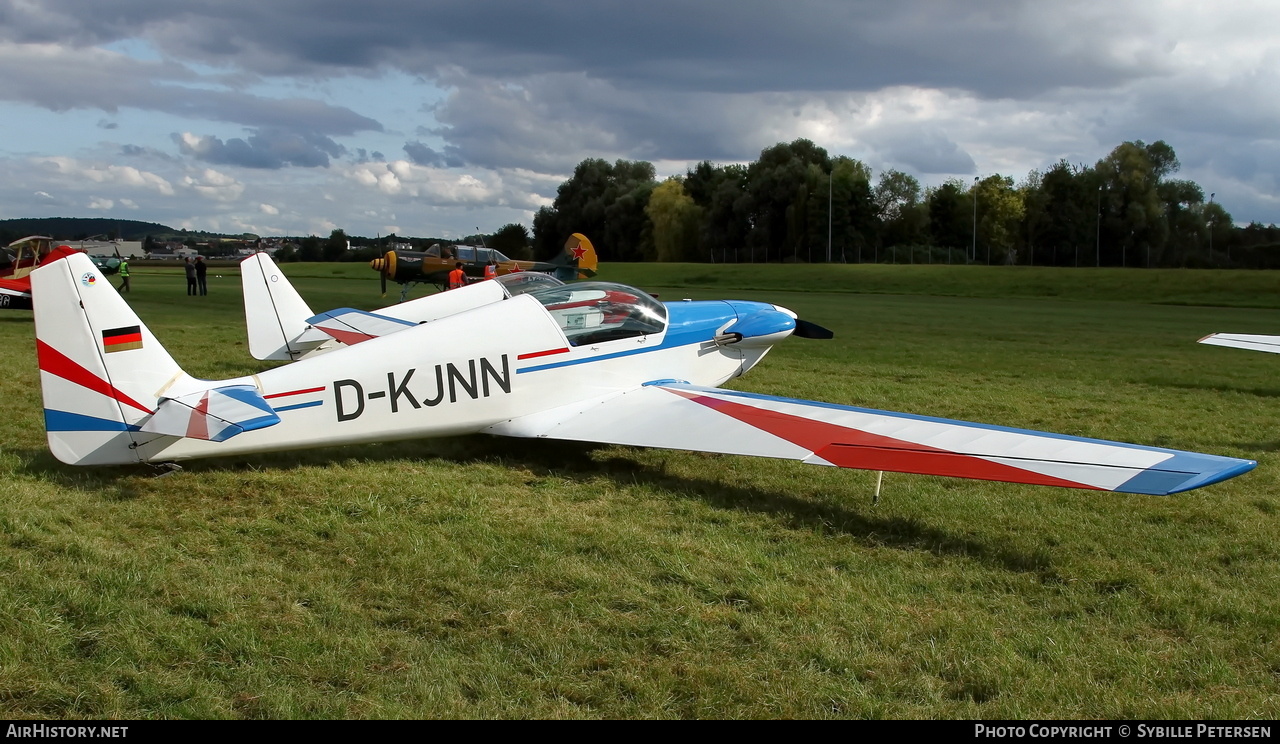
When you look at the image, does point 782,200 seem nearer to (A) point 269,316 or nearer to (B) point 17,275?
(B) point 17,275

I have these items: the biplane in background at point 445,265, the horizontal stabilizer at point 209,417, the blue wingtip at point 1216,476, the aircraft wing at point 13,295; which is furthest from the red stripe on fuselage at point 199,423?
the biplane in background at point 445,265

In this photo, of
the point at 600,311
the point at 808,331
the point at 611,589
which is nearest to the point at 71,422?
the point at 611,589

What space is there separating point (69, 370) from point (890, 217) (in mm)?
82536

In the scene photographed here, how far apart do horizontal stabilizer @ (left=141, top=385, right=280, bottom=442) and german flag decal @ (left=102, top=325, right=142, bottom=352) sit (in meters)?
0.40

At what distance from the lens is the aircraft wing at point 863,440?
4852mm

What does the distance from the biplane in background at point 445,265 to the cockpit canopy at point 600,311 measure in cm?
1738

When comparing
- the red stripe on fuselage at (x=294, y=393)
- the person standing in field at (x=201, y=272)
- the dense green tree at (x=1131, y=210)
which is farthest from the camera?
the dense green tree at (x=1131, y=210)

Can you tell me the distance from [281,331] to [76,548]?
7.05 metres

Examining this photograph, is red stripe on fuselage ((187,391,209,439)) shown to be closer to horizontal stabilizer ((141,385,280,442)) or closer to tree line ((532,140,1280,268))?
horizontal stabilizer ((141,385,280,442))

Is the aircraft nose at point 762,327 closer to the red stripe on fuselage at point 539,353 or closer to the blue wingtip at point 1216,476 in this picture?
the red stripe on fuselage at point 539,353

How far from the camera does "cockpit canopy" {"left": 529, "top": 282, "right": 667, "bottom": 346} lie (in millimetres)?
7402
